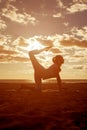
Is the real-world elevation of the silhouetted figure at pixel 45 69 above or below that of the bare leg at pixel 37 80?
above

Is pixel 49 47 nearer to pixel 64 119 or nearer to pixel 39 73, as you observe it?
pixel 39 73

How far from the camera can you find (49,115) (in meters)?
6.07

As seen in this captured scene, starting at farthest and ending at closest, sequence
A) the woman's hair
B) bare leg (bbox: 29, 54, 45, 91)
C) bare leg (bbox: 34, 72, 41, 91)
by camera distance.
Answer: bare leg (bbox: 34, 72, 41, 91) < bare leg (bbox: 29, 54, 45, 91) < the woman's hair

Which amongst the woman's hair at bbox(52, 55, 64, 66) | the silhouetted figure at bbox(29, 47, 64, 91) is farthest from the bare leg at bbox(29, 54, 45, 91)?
the woman's hair at bbox(52, 55, 64, 66)

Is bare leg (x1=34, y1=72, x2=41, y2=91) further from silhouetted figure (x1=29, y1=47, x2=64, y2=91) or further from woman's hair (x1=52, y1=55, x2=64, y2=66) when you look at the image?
woman's hair (x1=52, y1=55, x2=64, y2=66)

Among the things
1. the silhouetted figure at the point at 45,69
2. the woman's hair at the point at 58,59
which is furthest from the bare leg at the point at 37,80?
the woman's hair at the point at 58,59

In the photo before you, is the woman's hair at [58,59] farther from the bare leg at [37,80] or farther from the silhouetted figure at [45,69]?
the bare leg at [37,80]

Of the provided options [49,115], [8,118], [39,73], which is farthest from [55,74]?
[8,118]

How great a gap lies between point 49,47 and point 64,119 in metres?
4.16

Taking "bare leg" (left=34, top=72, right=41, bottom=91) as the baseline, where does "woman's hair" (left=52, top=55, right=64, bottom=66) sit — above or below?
above

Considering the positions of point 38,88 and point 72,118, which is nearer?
point 72,118

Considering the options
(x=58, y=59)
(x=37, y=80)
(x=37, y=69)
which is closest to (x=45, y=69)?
(x=37, y=69)

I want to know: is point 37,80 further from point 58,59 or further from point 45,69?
point 58,59

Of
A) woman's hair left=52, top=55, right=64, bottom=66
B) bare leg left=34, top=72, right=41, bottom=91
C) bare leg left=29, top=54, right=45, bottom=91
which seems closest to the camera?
woman's hair left=52, top=55, right=64, bottom=66
